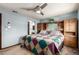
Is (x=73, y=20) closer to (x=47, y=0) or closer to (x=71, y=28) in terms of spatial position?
(x=71, y=28)

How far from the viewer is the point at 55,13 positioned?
5.31 feet

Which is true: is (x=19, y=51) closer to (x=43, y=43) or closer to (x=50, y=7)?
(x=43, y=43)

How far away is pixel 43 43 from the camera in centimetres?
161

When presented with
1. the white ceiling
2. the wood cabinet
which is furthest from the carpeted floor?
the white ceiling

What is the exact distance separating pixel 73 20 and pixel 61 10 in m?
0.29

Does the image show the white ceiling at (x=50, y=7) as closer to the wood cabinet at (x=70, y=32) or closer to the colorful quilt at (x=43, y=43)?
the wood cabinet at (x=70, y=32)

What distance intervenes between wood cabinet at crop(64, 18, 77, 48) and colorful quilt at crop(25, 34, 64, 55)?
0.12 meters

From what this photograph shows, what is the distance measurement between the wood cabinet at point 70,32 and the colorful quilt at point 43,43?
12 cm

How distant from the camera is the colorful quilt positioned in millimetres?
1542

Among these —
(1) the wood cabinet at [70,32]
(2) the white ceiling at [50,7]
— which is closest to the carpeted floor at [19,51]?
(1) the wood cabinet at [70,32]

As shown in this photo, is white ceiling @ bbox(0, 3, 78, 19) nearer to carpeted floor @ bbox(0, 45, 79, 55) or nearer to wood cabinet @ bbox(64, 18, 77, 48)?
wood cabinet @ bbox(64, 18, 77, 48)

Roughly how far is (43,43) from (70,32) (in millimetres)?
546

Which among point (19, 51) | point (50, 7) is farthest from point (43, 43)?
point (50, 7)
